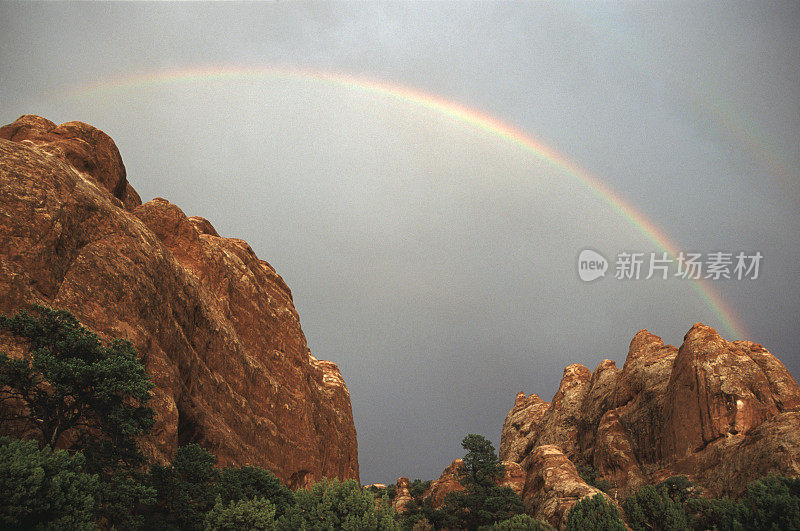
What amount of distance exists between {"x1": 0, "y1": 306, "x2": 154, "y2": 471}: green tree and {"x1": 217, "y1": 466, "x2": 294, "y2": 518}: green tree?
21.7ft

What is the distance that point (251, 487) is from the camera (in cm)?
2762

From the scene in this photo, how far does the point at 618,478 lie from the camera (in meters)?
63.5

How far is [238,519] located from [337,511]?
5.68 metres

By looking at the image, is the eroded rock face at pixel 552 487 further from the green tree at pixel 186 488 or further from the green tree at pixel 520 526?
the green tree at pixel 186 488

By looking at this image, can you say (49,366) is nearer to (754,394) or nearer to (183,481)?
(183,481)

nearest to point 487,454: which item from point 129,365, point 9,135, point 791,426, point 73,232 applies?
point 791,426

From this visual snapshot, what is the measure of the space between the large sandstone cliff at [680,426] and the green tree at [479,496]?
9.43 ft

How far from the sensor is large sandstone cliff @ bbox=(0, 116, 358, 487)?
1054 inches

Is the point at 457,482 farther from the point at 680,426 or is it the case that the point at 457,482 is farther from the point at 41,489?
the point at 41,489

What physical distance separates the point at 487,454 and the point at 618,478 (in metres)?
24.6

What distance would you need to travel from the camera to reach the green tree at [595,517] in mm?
28122

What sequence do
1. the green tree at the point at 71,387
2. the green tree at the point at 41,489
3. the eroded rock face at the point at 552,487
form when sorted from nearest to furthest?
the green tree at the point at 41,489
the green tree at the point at 71,387
the eroded rock face at the point at 552,487

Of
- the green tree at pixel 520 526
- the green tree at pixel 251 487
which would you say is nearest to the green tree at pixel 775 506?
the green tree at pixel 520 526

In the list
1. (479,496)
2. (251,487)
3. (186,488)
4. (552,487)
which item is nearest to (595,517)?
(552,487)
